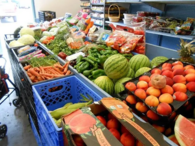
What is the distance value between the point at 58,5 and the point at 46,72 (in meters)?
5.20

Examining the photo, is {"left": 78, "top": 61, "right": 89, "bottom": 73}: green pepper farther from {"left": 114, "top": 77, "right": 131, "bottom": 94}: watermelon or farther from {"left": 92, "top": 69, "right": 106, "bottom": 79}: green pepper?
{"left": 114, "top": 77, "right": 131, "bottom": 94}: watermelon

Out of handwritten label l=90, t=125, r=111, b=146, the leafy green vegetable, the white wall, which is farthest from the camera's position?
the white wall

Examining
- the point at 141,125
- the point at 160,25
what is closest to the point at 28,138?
the point at 141,125

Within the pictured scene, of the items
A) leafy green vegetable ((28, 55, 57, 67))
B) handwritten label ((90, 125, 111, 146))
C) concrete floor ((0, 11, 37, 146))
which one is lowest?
concrete floor ((0, 11, 37, 146))

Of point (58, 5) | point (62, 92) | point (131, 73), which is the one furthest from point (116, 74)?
point (58, 5)

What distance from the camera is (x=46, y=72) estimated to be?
169 centimetres

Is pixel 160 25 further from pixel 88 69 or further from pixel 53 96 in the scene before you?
pixel 53 96

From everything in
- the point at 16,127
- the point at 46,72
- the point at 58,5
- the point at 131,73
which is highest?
the point at 58,5

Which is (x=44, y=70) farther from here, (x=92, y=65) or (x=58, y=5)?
(x=58, y=5)

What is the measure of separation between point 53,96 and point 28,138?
98 centimetres

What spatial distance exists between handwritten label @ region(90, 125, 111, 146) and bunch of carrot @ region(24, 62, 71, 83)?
103 cm

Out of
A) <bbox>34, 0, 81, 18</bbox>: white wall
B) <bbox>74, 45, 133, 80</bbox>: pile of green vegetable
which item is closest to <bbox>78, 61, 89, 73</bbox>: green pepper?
<bbox>74, 45, 133, 80</bbox>: pile of green vegetable

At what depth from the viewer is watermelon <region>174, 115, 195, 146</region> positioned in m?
0.61

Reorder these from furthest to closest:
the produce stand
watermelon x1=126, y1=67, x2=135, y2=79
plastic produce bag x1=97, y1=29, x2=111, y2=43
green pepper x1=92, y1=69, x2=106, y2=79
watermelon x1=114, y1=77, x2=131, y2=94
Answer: plastic produce bag x1=97, y1=29, x2=111, y2=43 < green pepper x1=92, y1=69, x2=106, y2=79 < watermelon x1=126, y1=67, x2=135, y2=79 < watermelon x1=114, y1=77, x2=131, y2=94 < the produce stand
